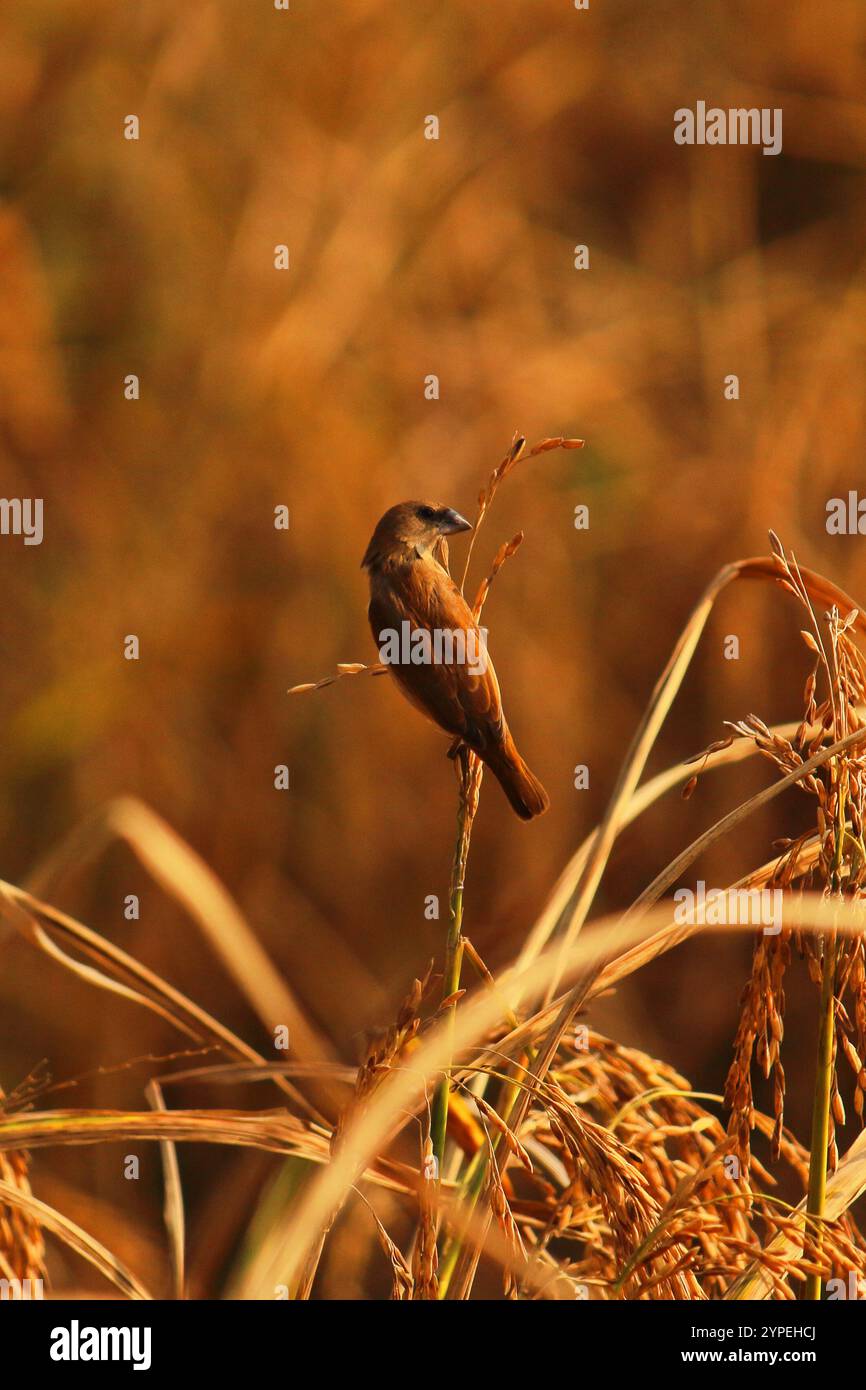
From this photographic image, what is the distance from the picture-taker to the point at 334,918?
2.96m

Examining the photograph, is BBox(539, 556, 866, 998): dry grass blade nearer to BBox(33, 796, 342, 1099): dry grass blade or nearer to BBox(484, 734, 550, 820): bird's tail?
BBox(484, 734, 550, 820): bird's tail

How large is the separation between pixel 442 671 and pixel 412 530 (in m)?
0.22

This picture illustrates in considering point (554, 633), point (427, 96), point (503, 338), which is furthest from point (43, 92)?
point (554, 633)

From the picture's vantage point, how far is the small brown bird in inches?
46.0

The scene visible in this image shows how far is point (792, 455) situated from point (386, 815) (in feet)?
4.26

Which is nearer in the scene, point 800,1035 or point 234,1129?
point 234,1129

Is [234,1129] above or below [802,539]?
below

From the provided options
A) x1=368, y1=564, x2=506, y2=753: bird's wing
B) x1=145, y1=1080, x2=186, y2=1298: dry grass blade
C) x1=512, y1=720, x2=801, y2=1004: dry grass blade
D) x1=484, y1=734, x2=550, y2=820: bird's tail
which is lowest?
x1=145, y1=1080, x2=186, y2=1298: dry grass blade

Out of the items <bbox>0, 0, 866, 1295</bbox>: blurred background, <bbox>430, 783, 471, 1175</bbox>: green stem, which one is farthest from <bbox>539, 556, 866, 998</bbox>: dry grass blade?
<bbox>0, 0, 866, 1295</bbox>: blurred background

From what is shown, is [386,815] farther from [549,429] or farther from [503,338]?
[503,338]

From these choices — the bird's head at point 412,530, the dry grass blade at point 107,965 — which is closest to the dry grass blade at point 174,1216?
the dry grass blade at point 107,965

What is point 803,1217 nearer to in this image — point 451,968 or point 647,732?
point 451,968

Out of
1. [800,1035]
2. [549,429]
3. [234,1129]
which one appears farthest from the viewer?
[549,429]

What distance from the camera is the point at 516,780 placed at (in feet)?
3.95
